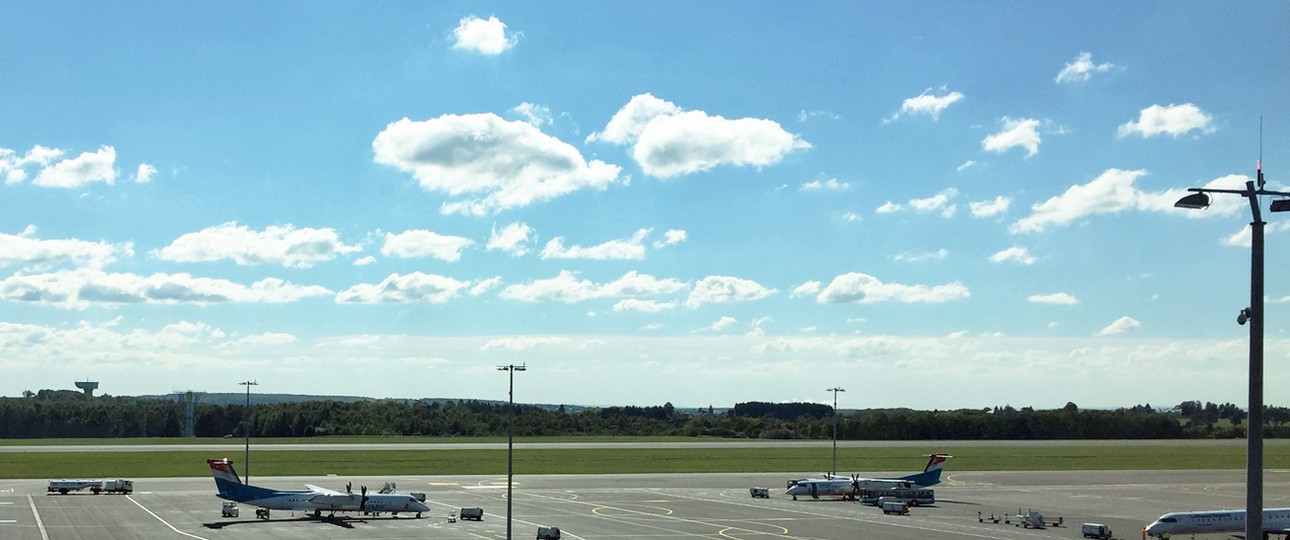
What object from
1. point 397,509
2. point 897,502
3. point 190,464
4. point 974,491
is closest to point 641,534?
point 397,509

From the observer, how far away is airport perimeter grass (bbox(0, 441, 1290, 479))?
137 metres

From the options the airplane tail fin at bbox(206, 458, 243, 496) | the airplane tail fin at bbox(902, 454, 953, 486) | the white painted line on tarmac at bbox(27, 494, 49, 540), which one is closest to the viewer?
the white painted line on tarmac at bbox(27, 494, 49, 540)

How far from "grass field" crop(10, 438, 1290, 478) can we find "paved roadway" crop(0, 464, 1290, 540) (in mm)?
11850

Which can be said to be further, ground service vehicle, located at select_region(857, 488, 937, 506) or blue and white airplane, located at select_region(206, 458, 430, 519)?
ground service vehicle, located at select_region(857, 488, 937, 506)

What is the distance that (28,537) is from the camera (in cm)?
6906

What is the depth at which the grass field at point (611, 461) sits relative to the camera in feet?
452

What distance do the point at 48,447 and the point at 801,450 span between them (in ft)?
417

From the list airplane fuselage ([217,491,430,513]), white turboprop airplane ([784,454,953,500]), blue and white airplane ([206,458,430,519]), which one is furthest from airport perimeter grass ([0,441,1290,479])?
airplane fuselage ([217,491,430,513])

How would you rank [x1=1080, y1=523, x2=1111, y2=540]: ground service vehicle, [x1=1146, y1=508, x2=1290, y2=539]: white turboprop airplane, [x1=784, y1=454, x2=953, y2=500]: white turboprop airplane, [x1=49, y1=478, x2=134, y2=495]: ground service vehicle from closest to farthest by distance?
[x1=1146, y1=508, x2=1290, y2=539]: white turboprop airplane → [x1=1080, y1=523, x2=1111, y2=540]: ground service vehicle → [x1=49, y1=478, x2=134, y2=495]: ground service vehicle → [x1=784, y1=454, x2=953, y2=500]: white turboprop airplane

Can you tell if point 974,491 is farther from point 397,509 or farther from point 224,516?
point 224,516

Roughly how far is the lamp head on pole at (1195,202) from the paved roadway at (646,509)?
176 ft

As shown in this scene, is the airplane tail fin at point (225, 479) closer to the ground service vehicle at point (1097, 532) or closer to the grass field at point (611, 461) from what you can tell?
the grass field at point (611, 461)

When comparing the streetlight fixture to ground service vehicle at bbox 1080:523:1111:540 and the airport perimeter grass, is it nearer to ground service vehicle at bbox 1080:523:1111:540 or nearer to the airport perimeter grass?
ground service vehicle at bbox 1080:523:1111:540

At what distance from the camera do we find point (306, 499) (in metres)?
84.3
